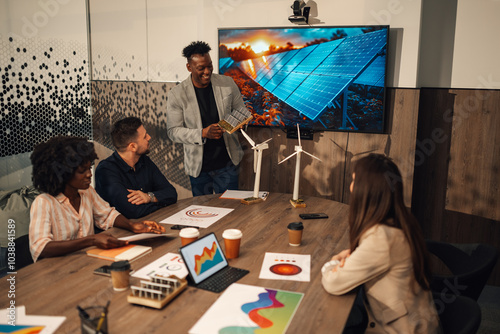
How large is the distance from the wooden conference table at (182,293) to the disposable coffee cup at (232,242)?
3cm

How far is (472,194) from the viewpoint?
3.61m

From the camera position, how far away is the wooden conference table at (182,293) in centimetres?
136

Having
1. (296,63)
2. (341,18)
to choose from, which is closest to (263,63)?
(296,63)

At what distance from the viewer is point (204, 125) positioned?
350 centimetres

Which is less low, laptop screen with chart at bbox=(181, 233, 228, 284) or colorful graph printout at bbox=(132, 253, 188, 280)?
laptop screen with chart at bbox=(181, 233, 228, 284)

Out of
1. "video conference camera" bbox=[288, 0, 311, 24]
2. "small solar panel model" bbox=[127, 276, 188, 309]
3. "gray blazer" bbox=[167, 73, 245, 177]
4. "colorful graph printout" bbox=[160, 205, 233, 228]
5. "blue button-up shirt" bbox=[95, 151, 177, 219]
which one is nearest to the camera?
"small solar panel model" bbox=[127, 276, 188, 309]

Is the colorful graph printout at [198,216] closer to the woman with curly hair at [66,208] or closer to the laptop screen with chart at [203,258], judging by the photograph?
the woman with curly hair at [66,208]

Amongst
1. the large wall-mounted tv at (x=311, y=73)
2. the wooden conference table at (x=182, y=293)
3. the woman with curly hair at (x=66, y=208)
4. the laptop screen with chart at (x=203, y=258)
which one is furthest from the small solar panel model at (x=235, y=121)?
the laptop screen with chart at (x=203, y=258)

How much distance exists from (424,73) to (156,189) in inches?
96.0

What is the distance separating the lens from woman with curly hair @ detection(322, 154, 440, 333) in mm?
1553

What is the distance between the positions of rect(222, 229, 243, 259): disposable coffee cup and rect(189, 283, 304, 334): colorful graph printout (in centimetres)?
25

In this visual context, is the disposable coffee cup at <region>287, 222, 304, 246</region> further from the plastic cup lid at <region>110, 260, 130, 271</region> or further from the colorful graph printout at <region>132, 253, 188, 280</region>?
the plastic cup lid at <region>110, 260, 130, 271</region>

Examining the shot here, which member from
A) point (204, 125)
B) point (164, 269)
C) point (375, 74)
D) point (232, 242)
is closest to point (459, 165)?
point (375, 74)

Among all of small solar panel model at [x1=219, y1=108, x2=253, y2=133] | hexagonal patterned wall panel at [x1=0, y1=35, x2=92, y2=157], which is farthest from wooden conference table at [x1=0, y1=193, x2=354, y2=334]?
hexagonal patterned wall panel at [x1=0, y1=35, x2=92, y2=157]
